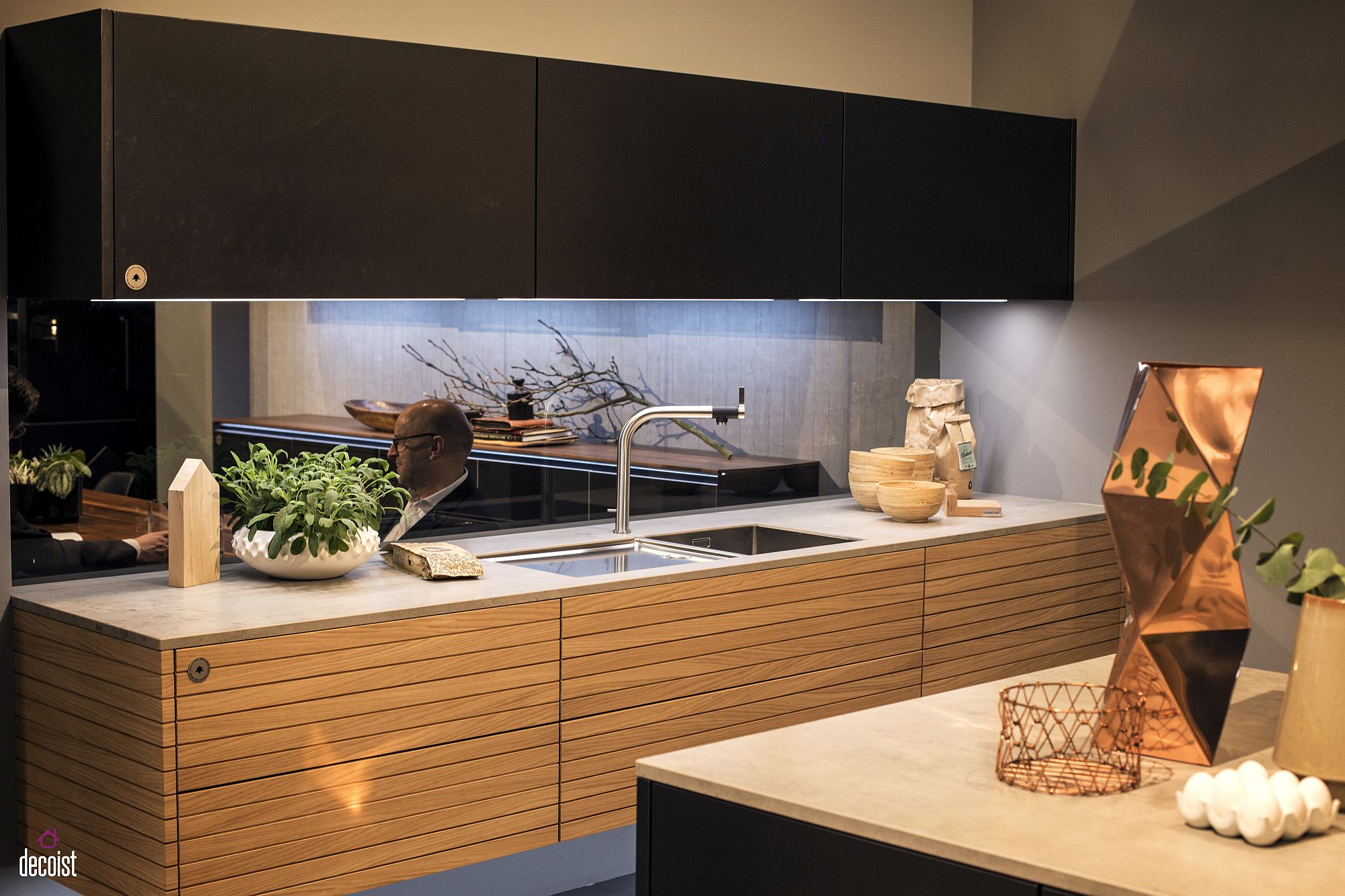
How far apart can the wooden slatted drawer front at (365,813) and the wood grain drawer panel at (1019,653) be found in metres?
1.39

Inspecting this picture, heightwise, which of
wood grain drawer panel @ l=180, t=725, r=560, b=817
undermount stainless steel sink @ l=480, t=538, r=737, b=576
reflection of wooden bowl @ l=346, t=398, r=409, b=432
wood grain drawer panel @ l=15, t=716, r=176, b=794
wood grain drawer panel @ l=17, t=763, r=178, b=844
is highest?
reflection of wooden bowl @ l=346, t=398, r=409, b=432

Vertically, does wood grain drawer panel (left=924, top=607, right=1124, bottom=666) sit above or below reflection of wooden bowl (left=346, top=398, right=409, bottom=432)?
below

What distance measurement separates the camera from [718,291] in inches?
151

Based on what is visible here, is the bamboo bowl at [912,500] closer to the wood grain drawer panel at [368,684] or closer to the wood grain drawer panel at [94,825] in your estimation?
the wood grain drawer panel at [368,684]

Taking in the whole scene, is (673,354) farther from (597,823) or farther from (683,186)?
(597,823)

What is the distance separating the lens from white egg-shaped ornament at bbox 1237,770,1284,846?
1.49m

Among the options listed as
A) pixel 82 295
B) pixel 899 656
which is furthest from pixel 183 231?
pixel 899 656

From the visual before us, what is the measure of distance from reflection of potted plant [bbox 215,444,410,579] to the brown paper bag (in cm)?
207

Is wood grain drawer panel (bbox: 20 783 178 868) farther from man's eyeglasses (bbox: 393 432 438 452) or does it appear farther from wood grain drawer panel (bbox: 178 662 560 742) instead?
man's eyeglasses (bbox: 393 432 438 452)

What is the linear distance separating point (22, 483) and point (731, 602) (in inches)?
64.0

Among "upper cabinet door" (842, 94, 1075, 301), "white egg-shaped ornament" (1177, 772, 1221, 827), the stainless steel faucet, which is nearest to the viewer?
"white egg-shaped ornament" (1177, 772, 1221, 827)

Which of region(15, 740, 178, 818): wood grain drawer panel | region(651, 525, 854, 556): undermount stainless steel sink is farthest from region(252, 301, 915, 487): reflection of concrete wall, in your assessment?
region(15, 740, 178, 818): wood grain drawer panel

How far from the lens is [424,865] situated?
9.78 ft

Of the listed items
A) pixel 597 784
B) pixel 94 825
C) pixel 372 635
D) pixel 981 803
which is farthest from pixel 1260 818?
pixel 94 825
